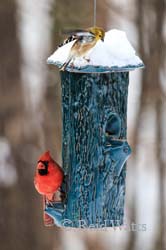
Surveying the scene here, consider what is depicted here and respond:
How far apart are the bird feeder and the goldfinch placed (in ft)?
0.19

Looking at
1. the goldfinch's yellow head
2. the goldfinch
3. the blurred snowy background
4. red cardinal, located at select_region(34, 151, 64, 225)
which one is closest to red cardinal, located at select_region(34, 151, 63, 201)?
red cardinal, located at select_region(34, 151, 64, 225)

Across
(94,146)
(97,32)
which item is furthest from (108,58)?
(94,146)

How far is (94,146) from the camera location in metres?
2.47

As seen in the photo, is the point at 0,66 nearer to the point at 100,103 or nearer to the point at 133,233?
the point at 133,233

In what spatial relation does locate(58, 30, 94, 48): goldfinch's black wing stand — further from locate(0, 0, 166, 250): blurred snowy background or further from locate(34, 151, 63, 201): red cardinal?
locate(0, 0, 166, 250): blurred snowy background

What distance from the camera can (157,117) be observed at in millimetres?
4727

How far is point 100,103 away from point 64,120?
17cm

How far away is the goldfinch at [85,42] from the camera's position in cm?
233

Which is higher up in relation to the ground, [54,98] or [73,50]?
[73,50]

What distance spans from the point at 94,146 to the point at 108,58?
339 millimetres

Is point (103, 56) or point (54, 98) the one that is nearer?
point (103, 56)

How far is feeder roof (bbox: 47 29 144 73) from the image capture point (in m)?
2.32

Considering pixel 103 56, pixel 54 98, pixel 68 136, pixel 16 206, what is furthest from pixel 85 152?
pixel 16 206

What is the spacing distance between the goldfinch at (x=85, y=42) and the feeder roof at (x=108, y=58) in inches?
0.5
